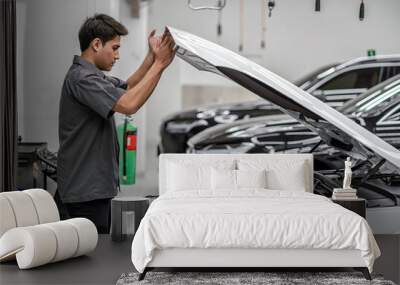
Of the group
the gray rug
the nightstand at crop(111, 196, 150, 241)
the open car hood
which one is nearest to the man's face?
the open car hood

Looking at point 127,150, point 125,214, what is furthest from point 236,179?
point 127,150

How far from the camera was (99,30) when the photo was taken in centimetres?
493

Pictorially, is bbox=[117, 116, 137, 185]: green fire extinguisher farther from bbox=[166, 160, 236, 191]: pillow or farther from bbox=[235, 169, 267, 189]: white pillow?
bbox=[235, 169, 267, 189]: white pillow

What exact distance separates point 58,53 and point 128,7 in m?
0.74

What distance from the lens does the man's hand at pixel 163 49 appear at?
5.09m

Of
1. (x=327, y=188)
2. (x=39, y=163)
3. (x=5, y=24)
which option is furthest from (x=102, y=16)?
(x=327, y=188)

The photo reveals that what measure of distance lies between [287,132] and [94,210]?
209 cm

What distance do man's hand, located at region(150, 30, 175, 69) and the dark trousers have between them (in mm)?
1003

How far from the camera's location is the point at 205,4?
6473mm

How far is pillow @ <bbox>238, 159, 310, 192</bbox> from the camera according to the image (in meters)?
5.75

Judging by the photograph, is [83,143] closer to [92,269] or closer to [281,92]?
[92,269]

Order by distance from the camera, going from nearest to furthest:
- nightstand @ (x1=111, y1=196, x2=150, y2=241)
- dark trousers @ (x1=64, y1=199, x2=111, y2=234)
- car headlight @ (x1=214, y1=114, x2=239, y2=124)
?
dark trousers @ (x1=64, y1=199, x2=111, y2=234), nightstand @ (x1=111, y1=196, x2=150, y2=241), car headlight @ (x1=214, y1=114, x2=239, y2=124)

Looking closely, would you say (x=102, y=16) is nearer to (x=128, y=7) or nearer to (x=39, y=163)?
(x=128, y=7)

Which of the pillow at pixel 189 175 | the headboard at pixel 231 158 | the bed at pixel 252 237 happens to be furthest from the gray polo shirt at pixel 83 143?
the headboard at pixel 231 158
